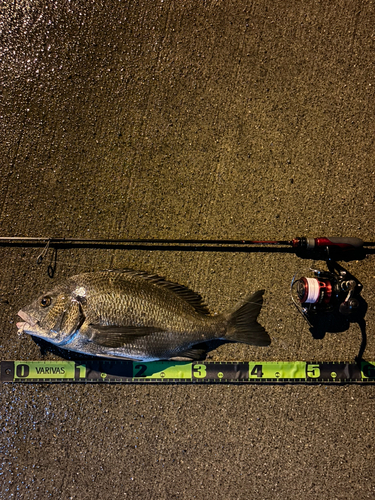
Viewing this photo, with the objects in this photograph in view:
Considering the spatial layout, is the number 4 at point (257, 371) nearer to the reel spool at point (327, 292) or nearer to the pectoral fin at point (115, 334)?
the reel spool at point (327, 292)

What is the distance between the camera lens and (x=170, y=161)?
2107 millimetres

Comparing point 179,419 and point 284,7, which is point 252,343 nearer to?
point 179,419

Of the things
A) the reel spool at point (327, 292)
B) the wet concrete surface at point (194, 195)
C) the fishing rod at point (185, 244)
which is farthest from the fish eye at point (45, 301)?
the reel spool at point (327, 292)

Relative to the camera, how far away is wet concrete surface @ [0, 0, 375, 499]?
207 cm

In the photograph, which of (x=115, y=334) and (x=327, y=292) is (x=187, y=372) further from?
(x=327, y=292)

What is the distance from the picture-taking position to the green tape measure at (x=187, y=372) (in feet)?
6.78

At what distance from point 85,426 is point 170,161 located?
6.53ft

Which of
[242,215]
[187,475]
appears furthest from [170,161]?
[187,475]

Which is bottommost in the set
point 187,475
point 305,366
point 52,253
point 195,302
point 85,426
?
point 187,475

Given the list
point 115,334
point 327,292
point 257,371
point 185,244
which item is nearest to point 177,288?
point 185,244

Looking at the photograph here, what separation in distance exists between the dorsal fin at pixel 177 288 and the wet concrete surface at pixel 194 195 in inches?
3.5

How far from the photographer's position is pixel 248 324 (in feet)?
6.51

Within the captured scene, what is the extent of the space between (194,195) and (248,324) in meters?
0.98

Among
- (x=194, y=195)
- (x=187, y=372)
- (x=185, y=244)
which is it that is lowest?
(x=187, y=372)
